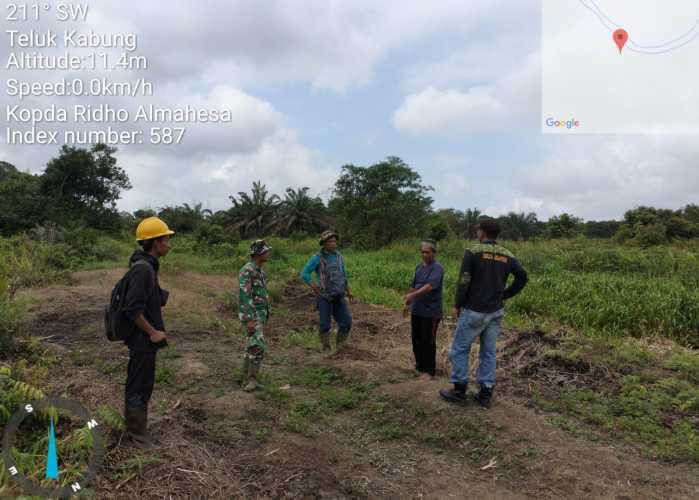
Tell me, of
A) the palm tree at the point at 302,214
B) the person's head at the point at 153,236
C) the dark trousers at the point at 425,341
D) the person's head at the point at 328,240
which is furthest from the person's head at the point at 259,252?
the palm tree at the point at 302,214

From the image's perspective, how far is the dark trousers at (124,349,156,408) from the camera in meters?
3.63

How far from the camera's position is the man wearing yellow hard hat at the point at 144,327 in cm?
349

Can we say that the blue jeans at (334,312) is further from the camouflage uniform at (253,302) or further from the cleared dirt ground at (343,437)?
the camouflage uniform at (253,302)

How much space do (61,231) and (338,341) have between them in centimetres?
1840

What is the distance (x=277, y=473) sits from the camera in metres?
3.54

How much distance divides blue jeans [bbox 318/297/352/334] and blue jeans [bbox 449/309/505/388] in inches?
81.6

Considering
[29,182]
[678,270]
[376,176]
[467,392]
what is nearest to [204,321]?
[467,392]

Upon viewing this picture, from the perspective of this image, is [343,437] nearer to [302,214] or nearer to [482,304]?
[482,304]

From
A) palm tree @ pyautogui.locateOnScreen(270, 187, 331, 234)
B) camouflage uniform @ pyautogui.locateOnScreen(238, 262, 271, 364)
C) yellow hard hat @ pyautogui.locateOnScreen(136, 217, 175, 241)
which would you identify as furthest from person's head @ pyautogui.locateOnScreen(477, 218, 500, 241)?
palm tree @ pyautogui.locateOnScreen(270, 187, 331, 234)

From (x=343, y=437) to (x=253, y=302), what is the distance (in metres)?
1.68

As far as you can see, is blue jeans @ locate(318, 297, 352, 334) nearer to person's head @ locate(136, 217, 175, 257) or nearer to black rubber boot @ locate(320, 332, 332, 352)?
black rubber boot @ locate(320, 332, 332, 352)

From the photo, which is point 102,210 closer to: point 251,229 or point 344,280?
point 251,229

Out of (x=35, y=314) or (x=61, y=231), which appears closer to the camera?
(x=35, y=314)

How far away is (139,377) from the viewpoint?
12.0 ft
